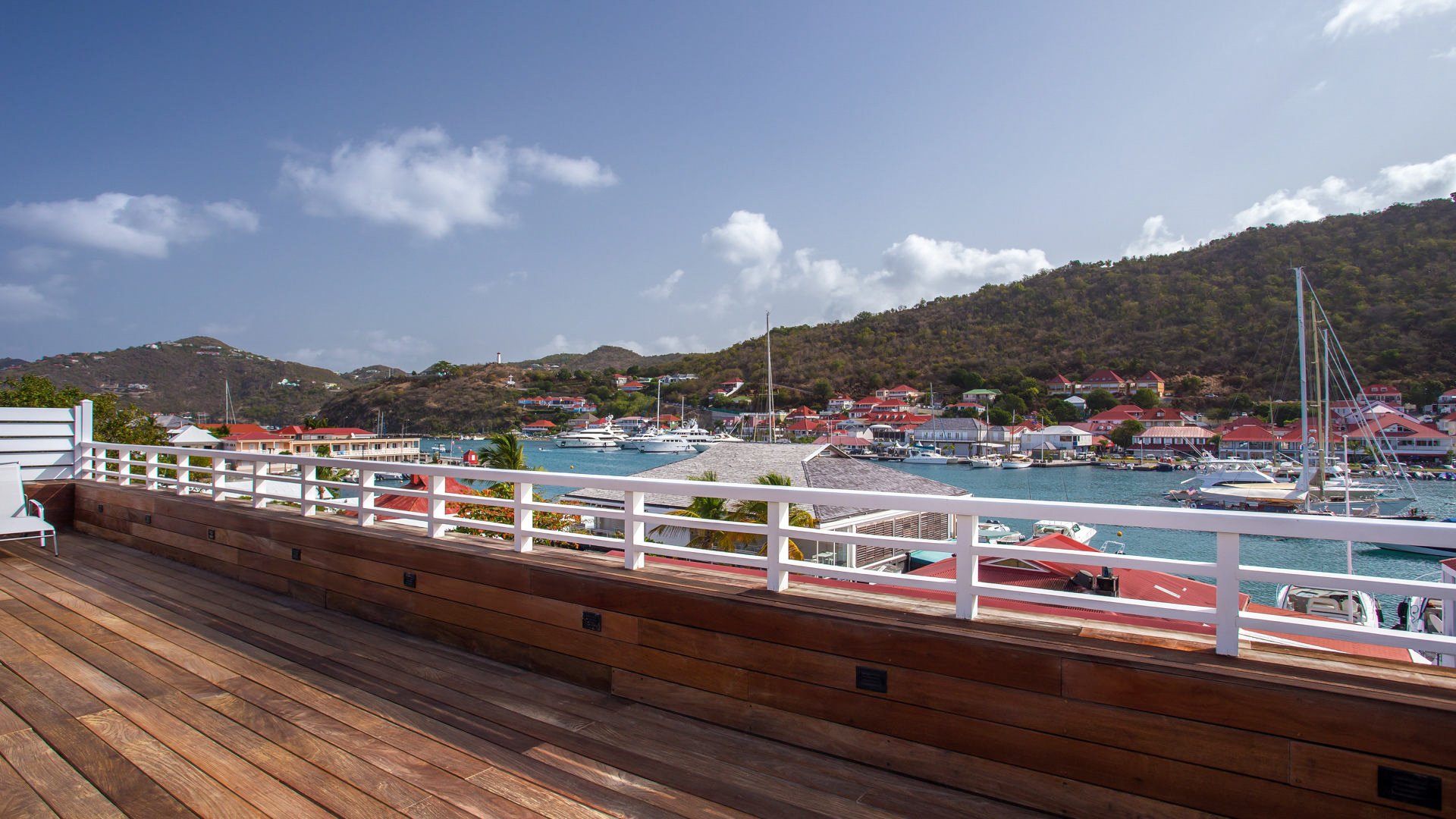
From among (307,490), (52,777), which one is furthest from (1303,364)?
(52,777)

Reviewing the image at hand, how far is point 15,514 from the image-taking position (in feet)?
21.4

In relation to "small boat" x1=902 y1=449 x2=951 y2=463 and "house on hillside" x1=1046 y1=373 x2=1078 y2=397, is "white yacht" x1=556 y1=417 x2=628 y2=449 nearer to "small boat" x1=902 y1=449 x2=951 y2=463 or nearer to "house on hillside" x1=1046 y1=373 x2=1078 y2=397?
"small boat" x1=902 y1=449 x2=951 y2=463

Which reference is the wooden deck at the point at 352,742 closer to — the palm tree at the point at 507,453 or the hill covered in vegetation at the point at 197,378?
the palm tree at the point at 507,453

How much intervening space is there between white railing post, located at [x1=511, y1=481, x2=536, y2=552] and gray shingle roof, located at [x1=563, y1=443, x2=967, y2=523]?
11.4 metres

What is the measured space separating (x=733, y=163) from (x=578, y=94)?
15.0 ft

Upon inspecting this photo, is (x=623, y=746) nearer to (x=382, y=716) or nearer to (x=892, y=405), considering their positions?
(x=382, y=716)

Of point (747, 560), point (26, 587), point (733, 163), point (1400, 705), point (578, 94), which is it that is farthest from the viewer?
point (733, 163)

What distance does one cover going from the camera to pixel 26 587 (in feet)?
17.1

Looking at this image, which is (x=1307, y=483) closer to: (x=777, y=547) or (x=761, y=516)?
(x=761, y=516)

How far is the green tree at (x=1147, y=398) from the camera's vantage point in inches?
2662

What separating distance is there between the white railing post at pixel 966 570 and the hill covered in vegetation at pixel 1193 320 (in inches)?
2638

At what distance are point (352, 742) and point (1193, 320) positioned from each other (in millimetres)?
78836

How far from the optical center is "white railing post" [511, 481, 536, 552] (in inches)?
152

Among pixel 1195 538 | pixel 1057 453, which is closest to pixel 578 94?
pixel 1195 538
